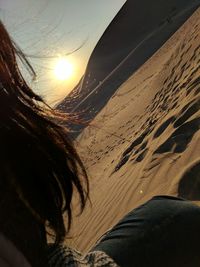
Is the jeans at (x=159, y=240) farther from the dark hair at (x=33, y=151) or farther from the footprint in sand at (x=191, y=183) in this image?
the footprint in sand at (x=191, y=183)

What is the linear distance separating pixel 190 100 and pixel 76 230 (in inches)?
90.8

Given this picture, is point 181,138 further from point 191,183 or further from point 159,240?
point 159,240

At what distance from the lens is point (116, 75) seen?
31.2 meters

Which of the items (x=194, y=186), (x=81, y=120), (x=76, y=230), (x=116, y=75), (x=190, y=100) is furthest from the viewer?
(x=116, y=75)

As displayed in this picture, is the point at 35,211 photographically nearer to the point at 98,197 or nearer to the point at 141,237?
the point at 141,237

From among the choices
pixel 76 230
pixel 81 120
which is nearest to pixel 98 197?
pixel 76 230

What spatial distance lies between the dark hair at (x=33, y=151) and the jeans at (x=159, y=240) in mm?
152

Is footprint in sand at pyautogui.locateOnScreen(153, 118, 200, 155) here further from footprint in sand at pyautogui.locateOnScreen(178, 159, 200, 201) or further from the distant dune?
the distant dune

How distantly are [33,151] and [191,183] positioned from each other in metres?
3.36

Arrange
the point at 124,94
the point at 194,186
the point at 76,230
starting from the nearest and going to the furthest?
the point at 194,186
the point at 76,230
the point at 124,94

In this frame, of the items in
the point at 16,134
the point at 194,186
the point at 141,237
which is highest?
the point at 16,134

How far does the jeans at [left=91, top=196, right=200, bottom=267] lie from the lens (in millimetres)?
1286

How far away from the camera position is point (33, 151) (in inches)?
51.8

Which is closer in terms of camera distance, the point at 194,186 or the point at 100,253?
the point at 100,253
